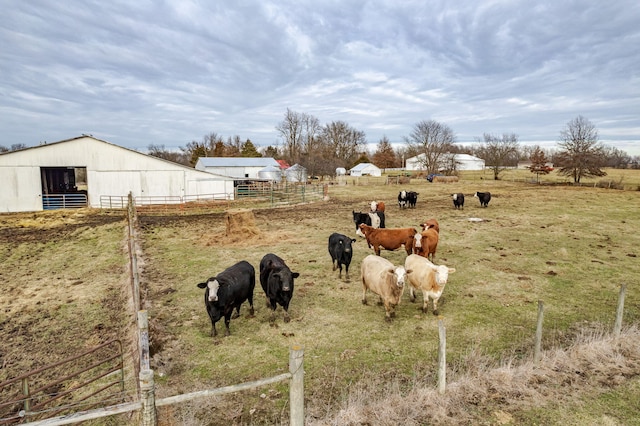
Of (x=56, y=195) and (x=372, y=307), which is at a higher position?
(x=56, y=195)

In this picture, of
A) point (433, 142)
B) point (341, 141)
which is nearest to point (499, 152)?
point (433, 142)

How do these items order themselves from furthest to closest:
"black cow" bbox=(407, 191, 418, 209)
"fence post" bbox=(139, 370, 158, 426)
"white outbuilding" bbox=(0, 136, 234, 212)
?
"white outbuilding" bbox=(0, 136, 234, 212)
"black cow" bbox=(407, 191, 418, 209)
"fence post" bbox=(139, 370, 158, 426)

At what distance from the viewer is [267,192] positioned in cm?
3278

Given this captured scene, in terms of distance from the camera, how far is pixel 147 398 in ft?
9.19

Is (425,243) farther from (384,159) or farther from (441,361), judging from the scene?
(384,159)

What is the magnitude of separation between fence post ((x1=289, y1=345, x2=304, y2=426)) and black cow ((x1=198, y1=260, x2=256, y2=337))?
3518mm

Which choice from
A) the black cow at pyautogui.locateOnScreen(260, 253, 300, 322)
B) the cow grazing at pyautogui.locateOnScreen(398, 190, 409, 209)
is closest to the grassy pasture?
the black cow at pyautogui.locateOnScreen(260, 253, 300, 322)

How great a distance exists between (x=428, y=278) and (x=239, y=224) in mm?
9523

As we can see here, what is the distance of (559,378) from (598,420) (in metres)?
0.87

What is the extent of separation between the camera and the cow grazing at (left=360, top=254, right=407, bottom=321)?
288 inches

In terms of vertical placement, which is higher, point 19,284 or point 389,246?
point 389,246

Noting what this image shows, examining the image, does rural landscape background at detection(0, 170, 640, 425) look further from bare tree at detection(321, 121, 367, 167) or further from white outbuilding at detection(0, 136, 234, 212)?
bare tree at detection(321, 121, 367, 167)

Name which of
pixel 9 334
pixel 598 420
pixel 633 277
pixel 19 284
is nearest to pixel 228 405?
pixel 598 420

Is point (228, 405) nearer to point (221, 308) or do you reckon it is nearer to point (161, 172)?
point (221, 308)
